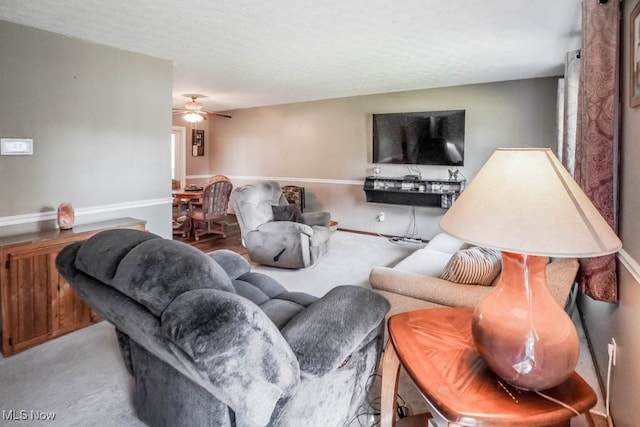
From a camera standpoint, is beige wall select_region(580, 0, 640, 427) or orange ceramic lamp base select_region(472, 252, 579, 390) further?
beige wall select_region(580, 0, 640, 427)

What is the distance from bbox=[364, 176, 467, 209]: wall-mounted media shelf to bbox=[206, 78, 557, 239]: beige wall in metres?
0.27

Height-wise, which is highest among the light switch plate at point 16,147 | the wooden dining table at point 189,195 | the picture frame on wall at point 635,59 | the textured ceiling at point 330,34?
the textured ceiling at point 330,34

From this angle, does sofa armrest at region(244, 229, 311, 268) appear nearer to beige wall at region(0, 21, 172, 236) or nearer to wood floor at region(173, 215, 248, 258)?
wood floor at region(173, 215, 248, 258)

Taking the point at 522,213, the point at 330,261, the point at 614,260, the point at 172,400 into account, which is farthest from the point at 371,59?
the point at 172,400

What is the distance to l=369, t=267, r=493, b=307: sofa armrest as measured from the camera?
1.90 meters

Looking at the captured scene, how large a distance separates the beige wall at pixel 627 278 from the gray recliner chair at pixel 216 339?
93cm

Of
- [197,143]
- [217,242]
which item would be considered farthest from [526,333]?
[197,143]

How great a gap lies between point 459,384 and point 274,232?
3261mm

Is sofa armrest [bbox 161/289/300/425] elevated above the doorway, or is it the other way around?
the doorway

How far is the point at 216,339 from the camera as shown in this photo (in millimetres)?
951

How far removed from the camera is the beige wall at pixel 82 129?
2650mm

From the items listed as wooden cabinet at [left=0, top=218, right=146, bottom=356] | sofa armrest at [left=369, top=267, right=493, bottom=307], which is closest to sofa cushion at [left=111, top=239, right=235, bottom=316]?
sofa armrest at [left=369, top=267, right=493, bottom=307]

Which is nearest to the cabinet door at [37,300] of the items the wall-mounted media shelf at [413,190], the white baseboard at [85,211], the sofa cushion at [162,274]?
the white baseboard at [85,211]

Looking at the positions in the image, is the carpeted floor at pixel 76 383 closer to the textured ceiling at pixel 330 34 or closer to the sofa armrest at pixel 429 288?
the sofa armrest at pixel 429 288
